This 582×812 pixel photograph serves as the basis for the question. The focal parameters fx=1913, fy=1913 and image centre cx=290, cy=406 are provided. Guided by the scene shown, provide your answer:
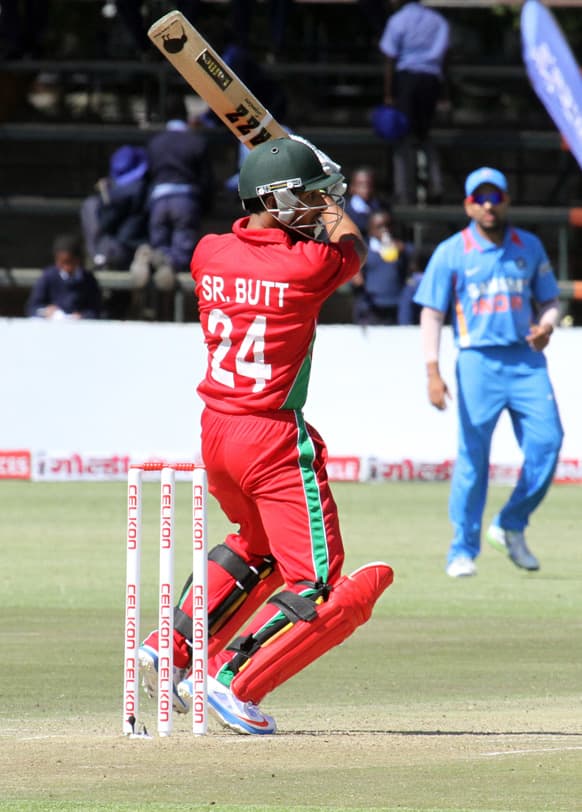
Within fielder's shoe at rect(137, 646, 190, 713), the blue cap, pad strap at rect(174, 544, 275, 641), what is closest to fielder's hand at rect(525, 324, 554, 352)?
the blue cap

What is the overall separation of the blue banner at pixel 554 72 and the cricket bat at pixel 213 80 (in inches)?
415

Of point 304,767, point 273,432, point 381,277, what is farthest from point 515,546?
point 381,277

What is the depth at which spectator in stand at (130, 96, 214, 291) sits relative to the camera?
794 inches

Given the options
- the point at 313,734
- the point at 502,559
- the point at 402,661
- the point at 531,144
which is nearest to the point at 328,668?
the point at 402,661

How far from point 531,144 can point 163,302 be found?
575 cm

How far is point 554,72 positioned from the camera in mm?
17969

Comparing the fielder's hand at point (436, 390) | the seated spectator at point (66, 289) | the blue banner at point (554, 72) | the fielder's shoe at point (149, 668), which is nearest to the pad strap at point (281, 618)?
the fielder's shoe at point (149, 668)

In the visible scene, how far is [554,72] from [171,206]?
445 centimetres

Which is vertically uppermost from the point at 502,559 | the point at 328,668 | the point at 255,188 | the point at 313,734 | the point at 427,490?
the point at 255,188

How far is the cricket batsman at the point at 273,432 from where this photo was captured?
21.6 feet

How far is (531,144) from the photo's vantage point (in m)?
23.7

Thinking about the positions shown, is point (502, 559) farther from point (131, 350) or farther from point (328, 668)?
point (131, 350)

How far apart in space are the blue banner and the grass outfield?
5.27 meters

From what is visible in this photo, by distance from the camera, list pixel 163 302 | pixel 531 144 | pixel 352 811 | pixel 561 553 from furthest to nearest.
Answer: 1. pixel 531 144
2. pixel 163 302
3. pixel 561 553
4. pixel 352 811
